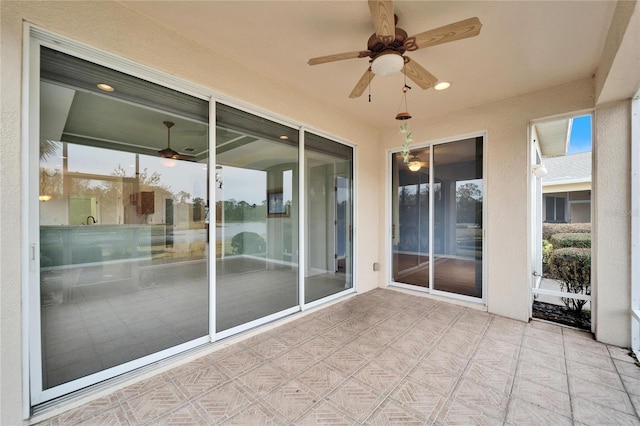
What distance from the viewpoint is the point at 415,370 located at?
2.44 m

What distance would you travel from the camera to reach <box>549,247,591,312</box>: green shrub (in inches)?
137

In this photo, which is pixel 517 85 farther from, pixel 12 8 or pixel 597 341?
pixel 12 8

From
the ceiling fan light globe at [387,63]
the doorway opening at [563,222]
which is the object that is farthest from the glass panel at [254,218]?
the doorway opening at [563,222]

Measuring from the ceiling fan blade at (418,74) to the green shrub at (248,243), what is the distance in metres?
2.42

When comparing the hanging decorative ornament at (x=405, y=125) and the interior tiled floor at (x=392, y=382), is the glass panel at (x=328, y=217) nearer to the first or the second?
the interior tiled floor at (x=392, y=382)

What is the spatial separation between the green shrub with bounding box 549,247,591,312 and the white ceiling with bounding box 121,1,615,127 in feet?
7.42

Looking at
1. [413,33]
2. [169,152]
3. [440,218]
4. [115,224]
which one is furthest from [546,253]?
[115,224]

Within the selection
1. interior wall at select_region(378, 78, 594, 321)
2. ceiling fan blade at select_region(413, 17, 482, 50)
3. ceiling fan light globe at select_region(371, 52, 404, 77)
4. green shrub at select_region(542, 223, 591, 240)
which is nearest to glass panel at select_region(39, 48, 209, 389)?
ceiling fan light globe at select_region(371, 52, 404, 77)

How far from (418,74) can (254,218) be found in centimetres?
235

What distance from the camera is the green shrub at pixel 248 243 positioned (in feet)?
10.1

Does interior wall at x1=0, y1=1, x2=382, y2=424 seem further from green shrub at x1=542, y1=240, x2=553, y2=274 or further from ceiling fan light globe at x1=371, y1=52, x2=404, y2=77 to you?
green shrub at x1=542, y1=240, x2=553, y2=274

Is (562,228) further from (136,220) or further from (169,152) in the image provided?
(136,220)

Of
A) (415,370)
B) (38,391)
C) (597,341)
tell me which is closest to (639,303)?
(597,341)

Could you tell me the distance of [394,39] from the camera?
2037 mm
